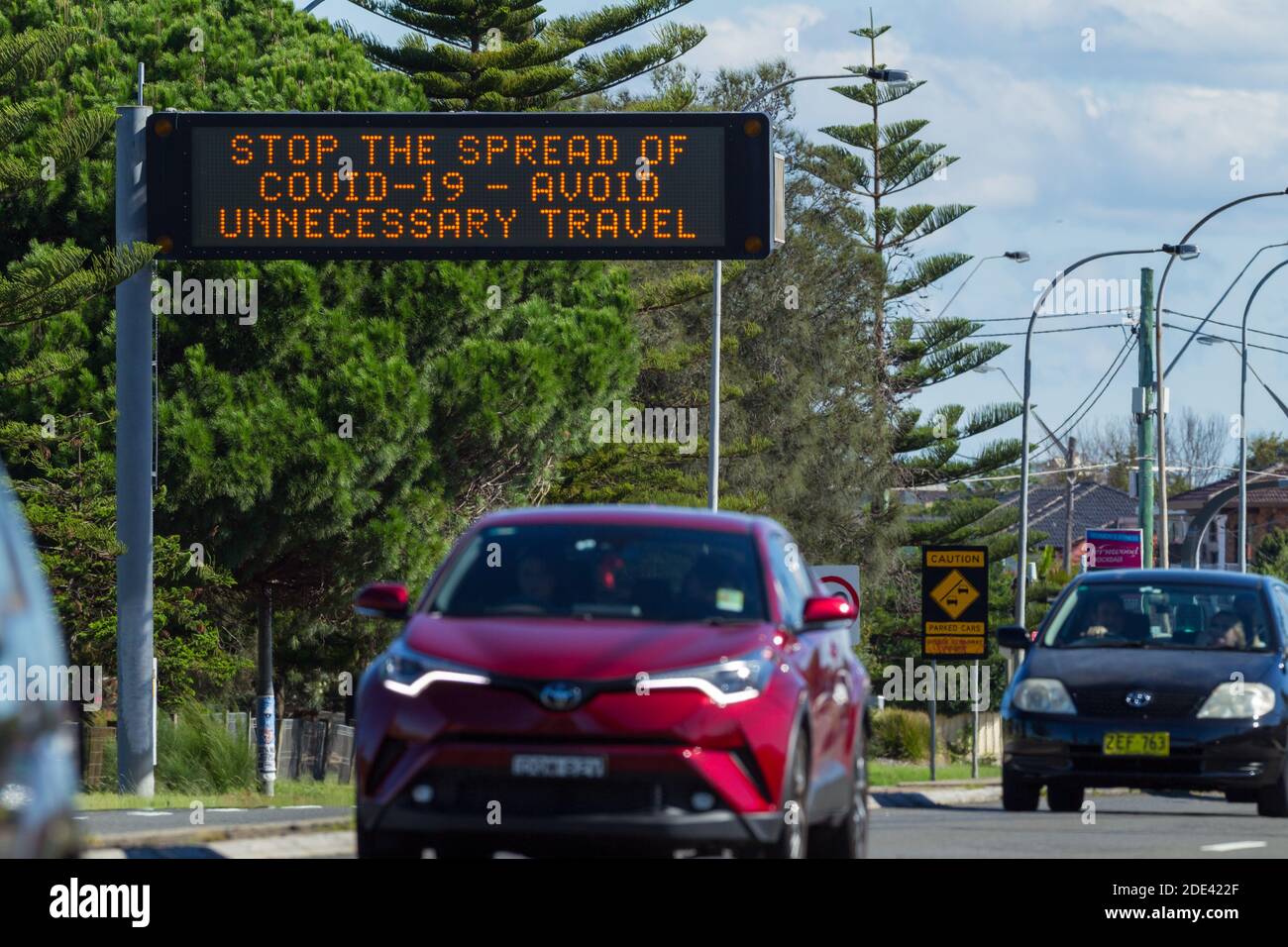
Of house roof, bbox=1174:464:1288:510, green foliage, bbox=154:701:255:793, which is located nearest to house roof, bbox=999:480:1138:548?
house roof, bbox=1174:464:1288:510

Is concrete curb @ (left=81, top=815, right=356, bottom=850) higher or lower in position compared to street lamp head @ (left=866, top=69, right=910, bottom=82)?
lower

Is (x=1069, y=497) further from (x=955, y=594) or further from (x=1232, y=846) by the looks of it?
(x=1232, y=846)

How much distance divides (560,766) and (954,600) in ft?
55.0

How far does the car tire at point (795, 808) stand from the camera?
29.8ft

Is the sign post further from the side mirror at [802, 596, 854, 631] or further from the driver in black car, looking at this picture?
the side mirror at [802, 596, 854, 631]

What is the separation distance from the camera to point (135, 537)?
20.9 metres

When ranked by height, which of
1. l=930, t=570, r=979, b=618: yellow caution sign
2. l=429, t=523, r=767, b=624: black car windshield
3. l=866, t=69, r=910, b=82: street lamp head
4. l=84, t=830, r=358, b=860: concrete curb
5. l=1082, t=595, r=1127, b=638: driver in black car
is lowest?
l=84, t=830, r=358, b=860: concrete curb

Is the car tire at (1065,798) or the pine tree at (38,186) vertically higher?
the pine tree at (38,186)

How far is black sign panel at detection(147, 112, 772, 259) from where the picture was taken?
62.1 feet

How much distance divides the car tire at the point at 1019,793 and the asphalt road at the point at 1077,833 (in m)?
0.07

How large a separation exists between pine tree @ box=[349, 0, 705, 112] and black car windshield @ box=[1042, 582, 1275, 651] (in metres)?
29.1

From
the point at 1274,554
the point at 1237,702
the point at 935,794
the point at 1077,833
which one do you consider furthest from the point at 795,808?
the point at 1274,554

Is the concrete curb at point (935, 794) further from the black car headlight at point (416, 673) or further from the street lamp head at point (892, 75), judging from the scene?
the street lamp head at point (892, 75)

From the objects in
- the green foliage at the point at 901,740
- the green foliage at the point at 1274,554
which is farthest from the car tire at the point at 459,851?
the green foliage at the point at 1274,554
